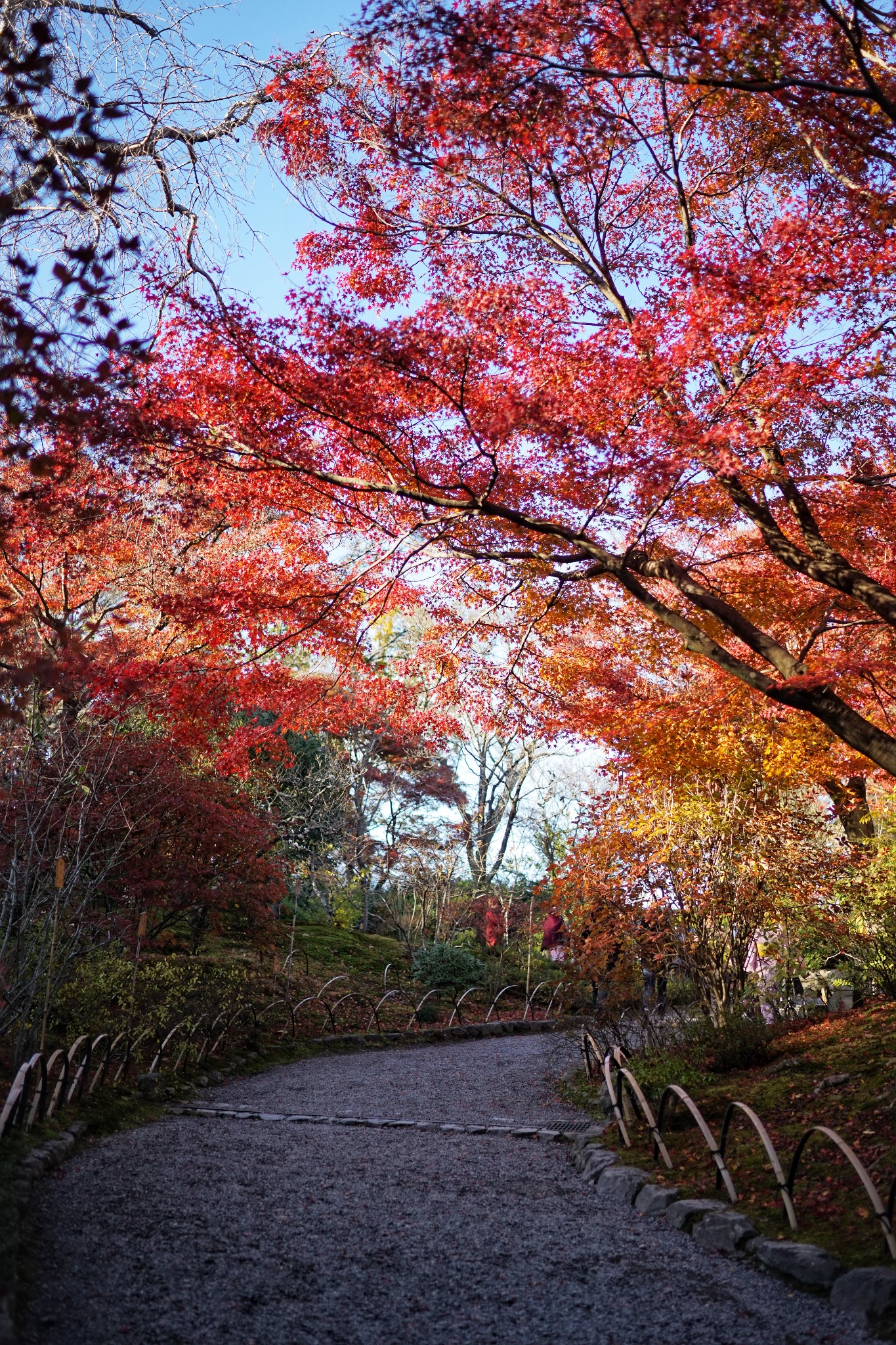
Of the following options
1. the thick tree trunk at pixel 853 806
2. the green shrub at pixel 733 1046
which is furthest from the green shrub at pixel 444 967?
the green shrub at pixel 733 1046

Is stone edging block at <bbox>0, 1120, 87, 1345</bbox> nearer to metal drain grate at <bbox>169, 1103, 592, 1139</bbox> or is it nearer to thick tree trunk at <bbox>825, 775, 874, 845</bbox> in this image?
metal drain grate at <bbox>169, 1103, 592, 1139</bbox>

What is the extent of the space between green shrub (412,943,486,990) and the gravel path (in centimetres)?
908

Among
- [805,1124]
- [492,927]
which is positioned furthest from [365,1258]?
[492,927]

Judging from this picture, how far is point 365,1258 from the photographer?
3.86m

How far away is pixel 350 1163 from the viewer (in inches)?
227

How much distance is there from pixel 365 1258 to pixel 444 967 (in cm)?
1173

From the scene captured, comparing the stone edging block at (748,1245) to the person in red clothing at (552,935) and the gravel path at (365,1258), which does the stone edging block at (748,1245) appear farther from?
the person in red clothing at (552,935)

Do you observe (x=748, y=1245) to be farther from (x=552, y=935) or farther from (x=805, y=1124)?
(x=552, y=935)

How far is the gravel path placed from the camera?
314 cm

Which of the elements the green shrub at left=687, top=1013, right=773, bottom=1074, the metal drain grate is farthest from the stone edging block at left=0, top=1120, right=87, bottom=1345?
the green shrub at left=687, top=1013, right=773, bottom=1074

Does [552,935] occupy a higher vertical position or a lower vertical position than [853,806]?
lower

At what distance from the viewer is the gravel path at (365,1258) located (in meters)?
3.14

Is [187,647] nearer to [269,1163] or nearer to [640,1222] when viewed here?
[269,1163]

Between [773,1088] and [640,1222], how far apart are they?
2.33m
